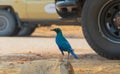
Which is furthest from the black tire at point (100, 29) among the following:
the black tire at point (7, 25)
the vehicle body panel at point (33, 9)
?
the black tire at point (7, 25)

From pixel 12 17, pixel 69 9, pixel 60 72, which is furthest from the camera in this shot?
pixel 12 17

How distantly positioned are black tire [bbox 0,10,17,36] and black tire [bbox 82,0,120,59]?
364 inches

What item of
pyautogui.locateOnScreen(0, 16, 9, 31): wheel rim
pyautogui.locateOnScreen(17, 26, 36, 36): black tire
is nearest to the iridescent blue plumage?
pyautogui.locateOnScreen(0, 16, 9, 31): wheel rim

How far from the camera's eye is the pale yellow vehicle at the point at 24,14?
1561cm

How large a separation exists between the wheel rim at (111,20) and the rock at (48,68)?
86.3 inches

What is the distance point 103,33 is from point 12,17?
9.42 metres

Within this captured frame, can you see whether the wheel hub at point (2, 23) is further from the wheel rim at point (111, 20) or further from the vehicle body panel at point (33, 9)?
the wheel rim at point (111, 20)

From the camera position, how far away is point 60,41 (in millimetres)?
8461

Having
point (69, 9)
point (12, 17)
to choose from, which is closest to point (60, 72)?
point (69, 9)

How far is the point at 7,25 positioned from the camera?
16.7 metres

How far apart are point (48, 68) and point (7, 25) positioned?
1156cm

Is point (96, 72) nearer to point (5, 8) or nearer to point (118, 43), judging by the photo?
point (118, 43)

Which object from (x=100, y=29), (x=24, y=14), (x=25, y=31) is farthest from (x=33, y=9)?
(x=100, y=29)

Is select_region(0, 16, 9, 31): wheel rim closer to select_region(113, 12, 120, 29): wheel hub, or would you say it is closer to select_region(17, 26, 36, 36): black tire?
select_region(17, 26, 36, 36): black tire
